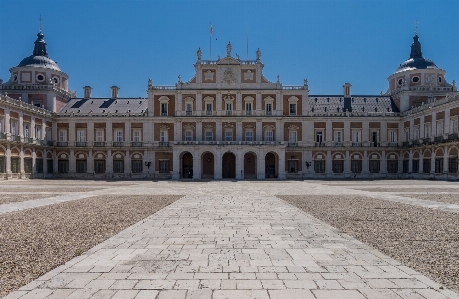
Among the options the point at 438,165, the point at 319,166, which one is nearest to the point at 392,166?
the point at 438,165

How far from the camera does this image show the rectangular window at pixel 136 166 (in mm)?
48219

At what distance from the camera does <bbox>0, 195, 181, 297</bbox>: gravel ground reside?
6.26 meters

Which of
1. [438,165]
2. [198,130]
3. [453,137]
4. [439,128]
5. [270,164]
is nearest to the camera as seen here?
[453,137]

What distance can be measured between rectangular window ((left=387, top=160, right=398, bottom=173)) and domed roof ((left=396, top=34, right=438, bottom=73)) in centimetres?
1333

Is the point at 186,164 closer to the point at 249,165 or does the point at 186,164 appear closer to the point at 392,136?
the point at 249,165

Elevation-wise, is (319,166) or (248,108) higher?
(248,108)

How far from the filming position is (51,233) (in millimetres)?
9203

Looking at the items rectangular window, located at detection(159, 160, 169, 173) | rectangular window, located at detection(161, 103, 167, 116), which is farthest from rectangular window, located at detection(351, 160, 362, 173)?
rectangular window, located at detection(161, 103, 167, 116)

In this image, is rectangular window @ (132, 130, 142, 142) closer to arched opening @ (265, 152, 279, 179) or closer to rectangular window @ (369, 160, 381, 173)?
arched opening @ (265, 152, 279, 179)

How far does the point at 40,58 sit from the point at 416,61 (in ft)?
168

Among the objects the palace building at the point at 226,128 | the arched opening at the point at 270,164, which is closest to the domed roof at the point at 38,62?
the palace building at the point at 226,128

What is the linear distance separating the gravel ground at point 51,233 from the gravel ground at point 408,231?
237 inches

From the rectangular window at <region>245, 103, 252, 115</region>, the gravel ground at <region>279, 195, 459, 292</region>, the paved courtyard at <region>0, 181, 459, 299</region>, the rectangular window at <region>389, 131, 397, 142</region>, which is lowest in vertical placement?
the gravel ground at <region>279, 195, 459, 292</region>

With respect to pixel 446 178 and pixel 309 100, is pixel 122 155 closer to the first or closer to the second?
pixel 309 100
